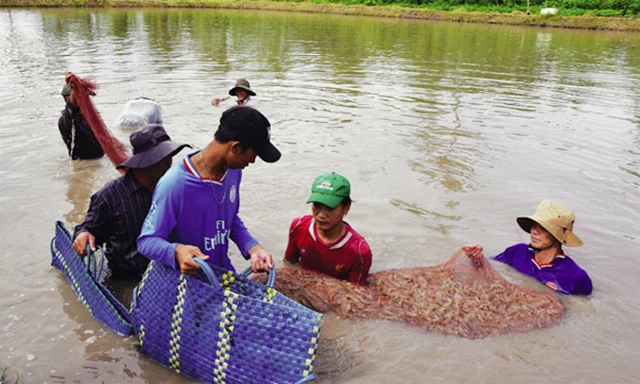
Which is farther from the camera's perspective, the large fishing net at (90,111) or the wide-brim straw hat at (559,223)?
the large fishing net at (90,111)

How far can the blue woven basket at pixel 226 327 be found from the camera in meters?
2.49

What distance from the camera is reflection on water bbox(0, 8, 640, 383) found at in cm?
332

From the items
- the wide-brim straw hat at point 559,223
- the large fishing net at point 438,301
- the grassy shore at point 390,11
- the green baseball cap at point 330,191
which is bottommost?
the large fishing net at point 438,301

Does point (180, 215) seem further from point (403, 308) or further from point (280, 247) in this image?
point (280, 247)

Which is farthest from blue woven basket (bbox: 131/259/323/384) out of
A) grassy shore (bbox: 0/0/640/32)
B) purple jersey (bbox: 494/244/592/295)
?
grassy shore (bbox: 0/0/640/32)

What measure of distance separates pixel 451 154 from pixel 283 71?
7.68 meters

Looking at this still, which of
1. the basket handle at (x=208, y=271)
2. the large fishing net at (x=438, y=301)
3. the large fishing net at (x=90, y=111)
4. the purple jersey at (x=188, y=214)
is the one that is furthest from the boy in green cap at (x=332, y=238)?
the large fishing net at (x=90, y=111)

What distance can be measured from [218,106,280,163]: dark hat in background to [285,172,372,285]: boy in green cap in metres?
0.97

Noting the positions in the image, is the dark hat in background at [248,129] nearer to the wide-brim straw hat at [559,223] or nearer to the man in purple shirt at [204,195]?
the man in purple shirt at [204,195]

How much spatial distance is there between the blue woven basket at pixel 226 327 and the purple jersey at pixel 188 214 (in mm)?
156

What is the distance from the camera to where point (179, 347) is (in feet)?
9.12

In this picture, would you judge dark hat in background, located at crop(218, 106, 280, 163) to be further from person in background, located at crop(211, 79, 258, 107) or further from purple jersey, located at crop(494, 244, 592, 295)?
person in background, located at crop(211, 79, 258, 107)

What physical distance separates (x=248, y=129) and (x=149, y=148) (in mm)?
1140

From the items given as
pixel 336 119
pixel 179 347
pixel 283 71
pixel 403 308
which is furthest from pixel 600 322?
pixel 283 71
